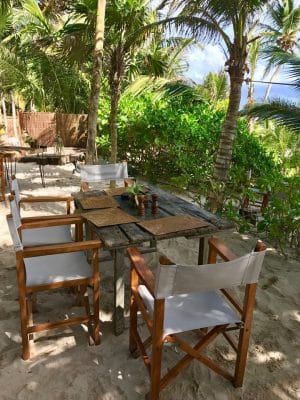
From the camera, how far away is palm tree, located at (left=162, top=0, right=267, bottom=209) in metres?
4.18

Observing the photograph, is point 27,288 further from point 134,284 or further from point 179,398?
point 179,398

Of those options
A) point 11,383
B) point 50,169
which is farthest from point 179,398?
point 50,169

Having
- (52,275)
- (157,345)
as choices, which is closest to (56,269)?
(52,275)

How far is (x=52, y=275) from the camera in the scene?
2.19m

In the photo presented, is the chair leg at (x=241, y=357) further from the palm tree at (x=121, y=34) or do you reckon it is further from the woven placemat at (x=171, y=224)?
the palm tree at (x=121, y=34)

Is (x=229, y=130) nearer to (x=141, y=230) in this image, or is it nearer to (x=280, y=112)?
(x=280, y=112)

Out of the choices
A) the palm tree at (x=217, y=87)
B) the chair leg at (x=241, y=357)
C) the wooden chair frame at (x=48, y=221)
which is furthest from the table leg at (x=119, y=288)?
the palm tree at (x=217, y=87)

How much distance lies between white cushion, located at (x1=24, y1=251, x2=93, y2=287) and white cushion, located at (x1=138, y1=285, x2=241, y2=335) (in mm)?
497

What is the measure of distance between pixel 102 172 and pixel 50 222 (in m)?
1.78

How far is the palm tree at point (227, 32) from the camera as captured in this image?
4176 mm

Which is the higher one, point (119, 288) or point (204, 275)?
point (204, 275)

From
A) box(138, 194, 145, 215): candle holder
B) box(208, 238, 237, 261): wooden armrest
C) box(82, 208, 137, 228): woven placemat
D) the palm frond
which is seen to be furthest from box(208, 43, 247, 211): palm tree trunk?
box(208, 238, 237, 261): wooden armrest

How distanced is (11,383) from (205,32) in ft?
16.7

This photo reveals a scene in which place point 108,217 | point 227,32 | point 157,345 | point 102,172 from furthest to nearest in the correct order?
point 227,32, point 102,172, point 108,217, point 157,345
